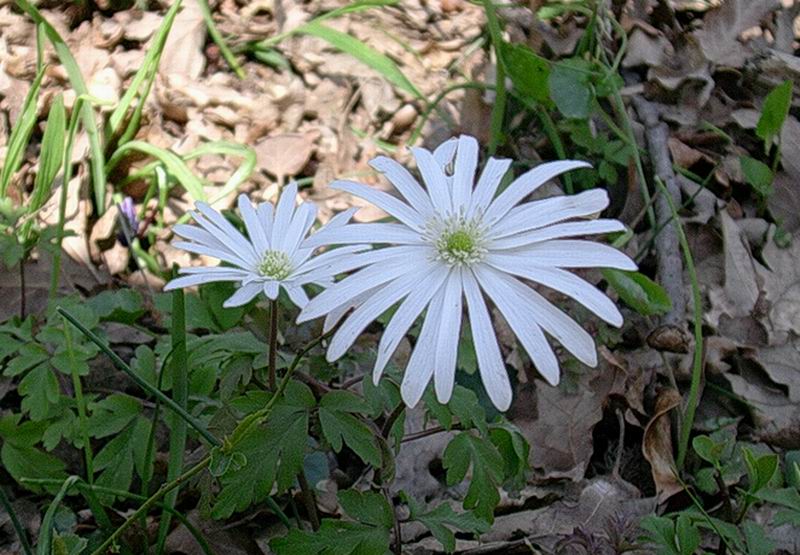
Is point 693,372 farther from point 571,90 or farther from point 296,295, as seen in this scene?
point 296,295

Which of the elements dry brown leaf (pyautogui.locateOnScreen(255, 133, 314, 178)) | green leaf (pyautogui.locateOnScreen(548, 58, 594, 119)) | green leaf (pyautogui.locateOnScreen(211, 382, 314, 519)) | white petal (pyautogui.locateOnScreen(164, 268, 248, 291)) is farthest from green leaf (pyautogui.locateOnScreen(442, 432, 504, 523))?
dry brown leaf (pyautogui.locateOnScreen(255, 133, 314, 178))

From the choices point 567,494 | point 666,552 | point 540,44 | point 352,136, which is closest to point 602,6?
point 540,44

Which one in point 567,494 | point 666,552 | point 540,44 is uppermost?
point 540,44

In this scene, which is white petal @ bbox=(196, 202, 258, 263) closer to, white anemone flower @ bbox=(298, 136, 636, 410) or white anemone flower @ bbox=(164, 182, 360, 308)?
white anemone flower @ bbox=(164, 182, 360, 308)

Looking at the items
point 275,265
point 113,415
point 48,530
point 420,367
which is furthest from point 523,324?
point 113,415

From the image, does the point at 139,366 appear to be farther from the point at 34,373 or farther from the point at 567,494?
the point at 567,494
